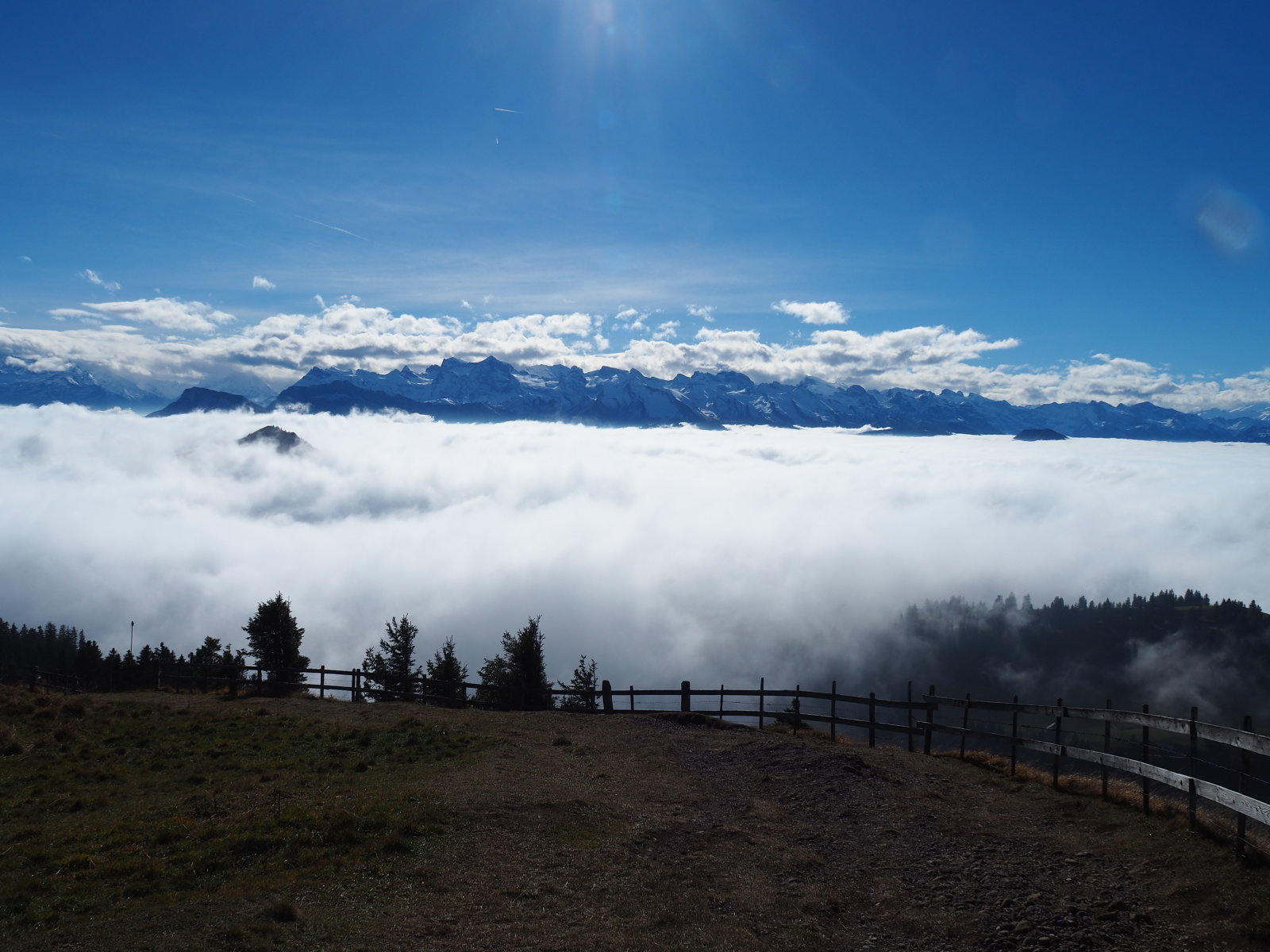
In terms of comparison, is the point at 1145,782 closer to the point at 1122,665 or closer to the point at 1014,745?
the point at 1014,745

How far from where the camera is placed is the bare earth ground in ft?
28.1

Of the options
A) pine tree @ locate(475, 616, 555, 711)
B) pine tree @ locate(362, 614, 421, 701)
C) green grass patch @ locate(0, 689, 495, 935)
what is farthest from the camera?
pine tree @ locate(475, 616, 555, 711)

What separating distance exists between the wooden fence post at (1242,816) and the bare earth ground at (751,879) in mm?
226

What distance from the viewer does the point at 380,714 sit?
2608 centimetres

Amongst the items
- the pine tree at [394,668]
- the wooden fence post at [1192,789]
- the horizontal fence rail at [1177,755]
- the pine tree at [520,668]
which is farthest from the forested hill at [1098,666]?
the wooden fence post at [1192,789]

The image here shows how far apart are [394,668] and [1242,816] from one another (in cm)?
4637

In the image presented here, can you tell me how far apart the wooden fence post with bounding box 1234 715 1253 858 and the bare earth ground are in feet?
0.74

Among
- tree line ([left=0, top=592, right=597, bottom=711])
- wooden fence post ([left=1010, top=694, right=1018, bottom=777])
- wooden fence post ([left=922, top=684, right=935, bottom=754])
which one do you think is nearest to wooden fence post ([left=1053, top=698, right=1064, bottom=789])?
wooden fence post ([left=1010, top=694, right=1018, bottom=777])

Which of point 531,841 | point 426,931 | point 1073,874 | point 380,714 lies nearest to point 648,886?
point 531,841

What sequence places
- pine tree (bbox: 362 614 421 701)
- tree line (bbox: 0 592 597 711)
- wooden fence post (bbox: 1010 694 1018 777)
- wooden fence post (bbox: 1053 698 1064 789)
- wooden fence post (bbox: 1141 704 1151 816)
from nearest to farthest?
wooden fence post (bbox: 1141 704 1151 816)
wooden fence post (bbox: 1053 698 1064 789)
wooden fence post (bbox: 1010 694 1018 777)
tree line (bbox: 0 592 597 711)
pine tree (bbox: 362 614 421 701)

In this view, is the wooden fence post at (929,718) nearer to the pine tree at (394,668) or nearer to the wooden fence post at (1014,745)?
the wooden fence post at (1014,745)

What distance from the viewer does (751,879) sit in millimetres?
10898

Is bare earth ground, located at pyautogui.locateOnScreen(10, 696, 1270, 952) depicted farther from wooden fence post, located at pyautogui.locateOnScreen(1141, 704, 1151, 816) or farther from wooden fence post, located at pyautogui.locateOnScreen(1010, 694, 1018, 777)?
wooden fence post, located at pyautogui.locateOnScreen(1010, 694, 1018, 777)

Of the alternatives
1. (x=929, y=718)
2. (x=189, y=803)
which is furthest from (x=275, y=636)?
(x=929, y=718)
